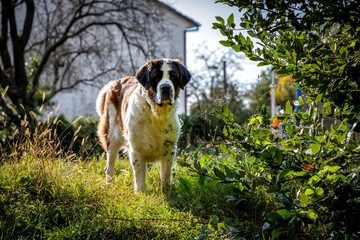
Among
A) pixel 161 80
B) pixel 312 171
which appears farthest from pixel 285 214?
pixel 161 80

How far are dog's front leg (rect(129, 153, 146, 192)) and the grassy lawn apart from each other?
13 cm

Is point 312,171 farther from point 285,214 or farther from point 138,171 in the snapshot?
point 138,171

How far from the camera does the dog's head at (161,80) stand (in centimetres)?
516

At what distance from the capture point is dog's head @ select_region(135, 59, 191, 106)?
516 centimetres

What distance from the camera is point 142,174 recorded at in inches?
210

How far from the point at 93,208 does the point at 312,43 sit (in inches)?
92.7

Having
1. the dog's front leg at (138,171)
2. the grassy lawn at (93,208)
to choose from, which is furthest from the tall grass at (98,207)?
the dog's front leg at (138,171)

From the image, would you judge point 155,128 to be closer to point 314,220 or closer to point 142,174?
point 142,174

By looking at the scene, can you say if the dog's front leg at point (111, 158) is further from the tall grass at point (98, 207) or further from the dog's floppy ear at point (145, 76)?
the dog's floppy ear at point (145, 76)

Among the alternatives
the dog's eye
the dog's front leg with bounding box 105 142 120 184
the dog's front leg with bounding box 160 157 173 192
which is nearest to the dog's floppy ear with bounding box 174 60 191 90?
the dog's eye

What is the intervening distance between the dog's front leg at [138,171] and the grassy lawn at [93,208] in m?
0.13

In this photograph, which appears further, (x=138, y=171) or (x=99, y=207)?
(x=138, y=171)

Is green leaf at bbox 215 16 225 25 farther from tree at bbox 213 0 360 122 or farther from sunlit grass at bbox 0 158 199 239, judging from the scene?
sunlit grass at bbox 0 158 199 239

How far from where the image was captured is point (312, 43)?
284 cm
